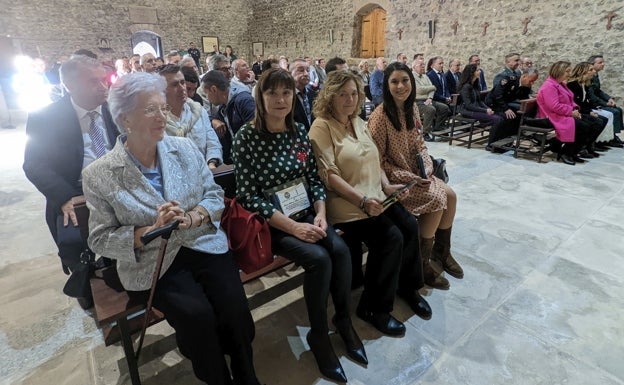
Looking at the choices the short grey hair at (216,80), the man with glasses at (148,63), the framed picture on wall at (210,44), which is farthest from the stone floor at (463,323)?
the framed picture on wall at (210,44)

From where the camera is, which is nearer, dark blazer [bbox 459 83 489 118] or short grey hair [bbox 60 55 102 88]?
short grey hair [bbox 60 55 102 88]

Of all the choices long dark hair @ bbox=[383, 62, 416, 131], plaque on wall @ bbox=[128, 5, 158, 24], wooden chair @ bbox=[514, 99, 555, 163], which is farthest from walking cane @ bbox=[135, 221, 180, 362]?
plaque on wall @ bbox=[128, 5, 158, 24]

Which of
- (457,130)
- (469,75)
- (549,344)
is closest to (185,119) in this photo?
(549,344)

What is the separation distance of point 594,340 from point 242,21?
17.8 metres

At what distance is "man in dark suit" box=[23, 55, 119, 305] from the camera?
1.78 m

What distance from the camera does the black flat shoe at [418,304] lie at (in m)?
1.88

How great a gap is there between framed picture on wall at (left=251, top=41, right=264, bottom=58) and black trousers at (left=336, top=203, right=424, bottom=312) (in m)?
16.2

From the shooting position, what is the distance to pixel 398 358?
1606 mm

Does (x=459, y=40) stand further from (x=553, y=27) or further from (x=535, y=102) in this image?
(x=535, y=102)

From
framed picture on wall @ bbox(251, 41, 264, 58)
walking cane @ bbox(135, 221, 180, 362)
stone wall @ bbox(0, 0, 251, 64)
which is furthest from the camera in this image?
framed picture on wall @ bbox(251, 41, 264, 58)

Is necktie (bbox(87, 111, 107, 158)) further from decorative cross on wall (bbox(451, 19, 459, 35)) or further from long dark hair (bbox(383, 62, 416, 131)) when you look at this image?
decorative cross on wall (bbox(451, 19, 459, 35))

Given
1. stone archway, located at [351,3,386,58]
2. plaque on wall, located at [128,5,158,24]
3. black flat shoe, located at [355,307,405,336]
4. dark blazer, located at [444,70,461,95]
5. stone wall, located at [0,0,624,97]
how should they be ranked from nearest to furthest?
black flat shoe, located at [355,307,405,336] → dark blazer, located at [444,70,461,95] → stone wall, located at [0,0,624,97] → stone archway, located at [351,3,386,58] → plaque on wall, located at [128,5,158,24]

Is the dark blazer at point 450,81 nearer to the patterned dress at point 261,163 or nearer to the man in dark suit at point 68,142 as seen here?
the patterned dress at point 261,163

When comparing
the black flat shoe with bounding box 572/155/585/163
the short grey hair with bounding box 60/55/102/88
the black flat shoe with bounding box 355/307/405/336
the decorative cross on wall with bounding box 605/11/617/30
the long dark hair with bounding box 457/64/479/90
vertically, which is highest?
the decorative cross on wall with bounding box 605/11/617/30
